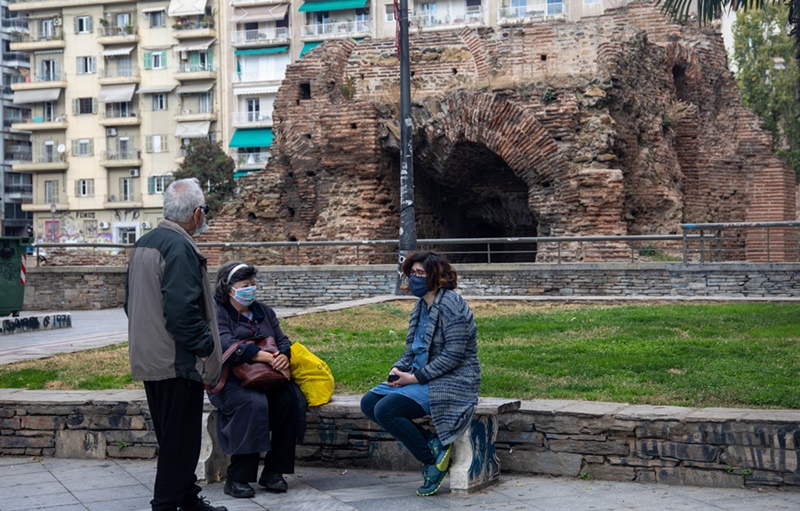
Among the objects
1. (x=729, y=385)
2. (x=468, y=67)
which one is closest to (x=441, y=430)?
(x=729, y=385)

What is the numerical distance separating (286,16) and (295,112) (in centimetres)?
3137

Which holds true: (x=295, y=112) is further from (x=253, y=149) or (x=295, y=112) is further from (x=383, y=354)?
(x=253, y=149)

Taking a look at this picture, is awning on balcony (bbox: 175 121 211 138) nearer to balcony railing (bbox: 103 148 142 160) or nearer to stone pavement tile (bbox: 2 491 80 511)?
balcony railing (bbox: 103 148 142 160)

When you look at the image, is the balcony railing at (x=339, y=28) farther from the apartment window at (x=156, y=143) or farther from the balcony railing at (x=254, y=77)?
the apartment window at (x=156, y=143)

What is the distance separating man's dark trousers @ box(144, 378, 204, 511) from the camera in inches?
219

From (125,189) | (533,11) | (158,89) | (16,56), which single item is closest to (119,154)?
(125,189)

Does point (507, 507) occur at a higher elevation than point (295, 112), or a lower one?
lower

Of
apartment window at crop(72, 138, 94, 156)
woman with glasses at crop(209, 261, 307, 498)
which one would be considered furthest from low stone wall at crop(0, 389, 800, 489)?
apartment window at crop(72, 138, 94, 156)

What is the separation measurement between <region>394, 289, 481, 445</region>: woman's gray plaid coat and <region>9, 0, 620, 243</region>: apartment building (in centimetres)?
4965

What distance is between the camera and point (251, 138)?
56562mm

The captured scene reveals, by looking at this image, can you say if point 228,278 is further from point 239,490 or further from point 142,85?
point 142,85

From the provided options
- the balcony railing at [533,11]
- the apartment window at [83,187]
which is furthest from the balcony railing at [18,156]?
the balcony railing at [533,11]

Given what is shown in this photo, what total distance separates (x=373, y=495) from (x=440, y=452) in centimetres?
47

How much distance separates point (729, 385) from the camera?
7.38m
